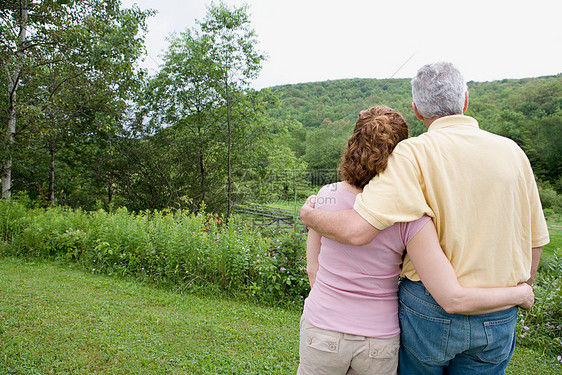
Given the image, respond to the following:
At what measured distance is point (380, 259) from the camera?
1355 millimetres

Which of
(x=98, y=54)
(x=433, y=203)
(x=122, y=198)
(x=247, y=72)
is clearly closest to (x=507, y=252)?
(x=433, y=203)

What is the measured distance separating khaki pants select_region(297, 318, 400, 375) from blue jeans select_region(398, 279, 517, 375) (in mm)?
A: 83

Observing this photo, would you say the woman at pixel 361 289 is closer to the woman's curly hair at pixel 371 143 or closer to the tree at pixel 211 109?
the woman's curly hair at pixel 371 143

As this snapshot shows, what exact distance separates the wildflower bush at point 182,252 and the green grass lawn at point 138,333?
316mm

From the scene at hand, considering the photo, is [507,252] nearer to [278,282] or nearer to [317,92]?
[278,282]

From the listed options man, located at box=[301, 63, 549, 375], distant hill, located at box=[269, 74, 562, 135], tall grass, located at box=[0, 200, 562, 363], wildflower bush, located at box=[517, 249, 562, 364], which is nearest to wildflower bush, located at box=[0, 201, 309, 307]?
tall grass, located at box=[0, 200, 562, 363]

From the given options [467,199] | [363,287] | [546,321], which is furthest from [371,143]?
[546,321]

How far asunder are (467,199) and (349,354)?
27.7 inches

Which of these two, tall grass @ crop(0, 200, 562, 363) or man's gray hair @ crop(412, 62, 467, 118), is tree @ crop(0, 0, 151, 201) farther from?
man's gray hair @ crop(412, 62, 467, 118)

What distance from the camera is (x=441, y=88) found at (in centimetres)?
132

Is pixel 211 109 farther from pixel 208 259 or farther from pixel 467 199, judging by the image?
pixel 467 199

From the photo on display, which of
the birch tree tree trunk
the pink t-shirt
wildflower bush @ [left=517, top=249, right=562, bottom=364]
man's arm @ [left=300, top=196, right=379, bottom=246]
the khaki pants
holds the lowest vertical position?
wildflower bush @ [left=517, top=249, right=562, bottom=364]

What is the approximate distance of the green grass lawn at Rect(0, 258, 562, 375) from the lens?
2963 millimetres

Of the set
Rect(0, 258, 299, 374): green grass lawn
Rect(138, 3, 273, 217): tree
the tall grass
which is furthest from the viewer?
Rect(138, 3, 273, 217): tree
